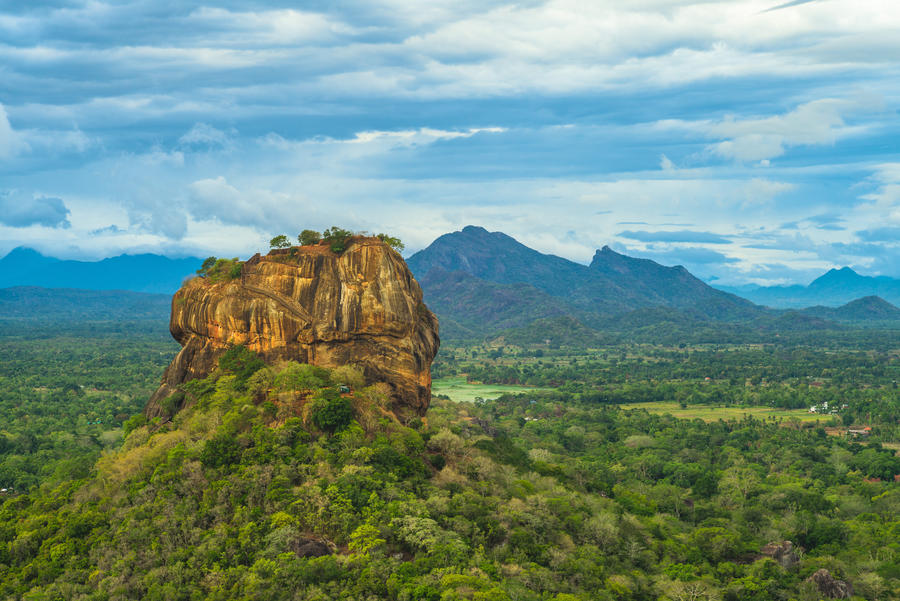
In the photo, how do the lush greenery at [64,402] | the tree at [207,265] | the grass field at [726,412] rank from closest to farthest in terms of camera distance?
the tree at [207,265]
the lush greenery at [64,402]
the grass field at [726,412]

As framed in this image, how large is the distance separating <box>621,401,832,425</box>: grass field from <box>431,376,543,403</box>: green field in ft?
87.1

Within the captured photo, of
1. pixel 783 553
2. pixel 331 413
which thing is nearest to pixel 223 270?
pixel 331 413

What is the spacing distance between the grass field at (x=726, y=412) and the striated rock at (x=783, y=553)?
64653mm

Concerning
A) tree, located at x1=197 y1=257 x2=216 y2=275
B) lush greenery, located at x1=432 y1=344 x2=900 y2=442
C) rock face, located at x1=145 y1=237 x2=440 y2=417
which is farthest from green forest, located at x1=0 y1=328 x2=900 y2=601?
lush greenery, located at x1=432 y1=344 x2=900 y2=442

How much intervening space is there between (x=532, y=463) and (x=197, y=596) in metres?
31.4

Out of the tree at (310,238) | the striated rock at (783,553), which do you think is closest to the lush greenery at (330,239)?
the tree at (310,238)

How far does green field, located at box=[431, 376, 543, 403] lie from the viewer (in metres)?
137

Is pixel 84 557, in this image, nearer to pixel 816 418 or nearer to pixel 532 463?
pixel 532 463

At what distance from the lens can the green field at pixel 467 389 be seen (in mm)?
136750

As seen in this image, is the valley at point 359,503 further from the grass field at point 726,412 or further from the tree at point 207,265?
the grass field at point 726,412

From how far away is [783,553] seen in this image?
146 feet

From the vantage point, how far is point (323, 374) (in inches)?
1718

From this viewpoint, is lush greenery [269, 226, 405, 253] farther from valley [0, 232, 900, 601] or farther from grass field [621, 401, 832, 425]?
grass field [621, 401, 832, 425]

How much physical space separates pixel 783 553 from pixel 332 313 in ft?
101
